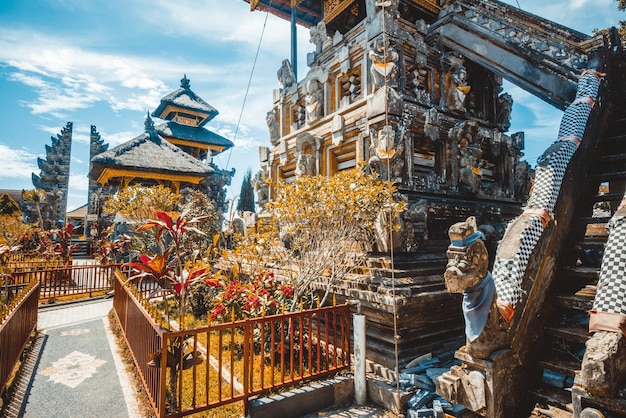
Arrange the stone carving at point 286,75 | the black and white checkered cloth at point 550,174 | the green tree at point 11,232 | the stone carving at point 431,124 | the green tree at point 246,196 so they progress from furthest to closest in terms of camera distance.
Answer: the green tree at point 246,196, the green tree at point 11,232, the stone carving at point 286,75, the stone carving at point 431,124, the black and white checkered cloth at point 550,174

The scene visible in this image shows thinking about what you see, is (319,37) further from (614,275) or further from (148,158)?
(148,158)

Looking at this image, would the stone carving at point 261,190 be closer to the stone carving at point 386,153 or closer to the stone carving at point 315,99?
the stone carving at point 315,99

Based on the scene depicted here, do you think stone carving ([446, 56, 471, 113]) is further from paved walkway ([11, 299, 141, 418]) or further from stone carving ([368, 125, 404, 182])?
paved walkway ([11, 299, 141, 418])

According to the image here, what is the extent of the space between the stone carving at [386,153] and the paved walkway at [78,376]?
243 inches

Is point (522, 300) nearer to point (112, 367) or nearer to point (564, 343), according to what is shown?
point (564, 343)

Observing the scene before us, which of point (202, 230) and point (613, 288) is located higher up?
point (202, 230)

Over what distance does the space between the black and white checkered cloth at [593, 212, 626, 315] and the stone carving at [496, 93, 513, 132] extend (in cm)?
823

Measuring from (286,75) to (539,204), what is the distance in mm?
10780

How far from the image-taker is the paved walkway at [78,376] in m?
4.29

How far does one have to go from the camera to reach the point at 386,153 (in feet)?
24.4

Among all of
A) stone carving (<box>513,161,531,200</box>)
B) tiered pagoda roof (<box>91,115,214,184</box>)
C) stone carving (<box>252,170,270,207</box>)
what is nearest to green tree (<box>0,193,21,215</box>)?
tiered pagoda roof (<box>91,115,214,184</box>)

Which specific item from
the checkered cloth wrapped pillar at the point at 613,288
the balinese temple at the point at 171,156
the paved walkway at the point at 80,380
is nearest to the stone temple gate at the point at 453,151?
the checkered cloth wrapped pillar at the point at 613,288

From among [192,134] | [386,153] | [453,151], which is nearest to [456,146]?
[453,151]

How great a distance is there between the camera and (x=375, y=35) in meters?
8.44
